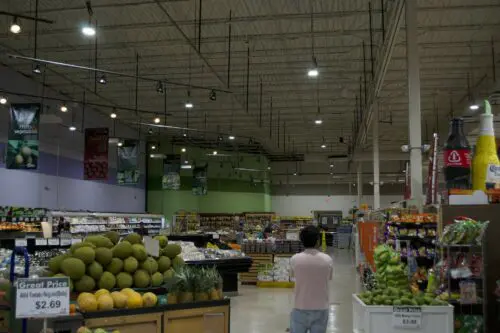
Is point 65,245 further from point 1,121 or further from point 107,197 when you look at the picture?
point 107,197

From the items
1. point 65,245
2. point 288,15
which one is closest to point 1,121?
point 65,245

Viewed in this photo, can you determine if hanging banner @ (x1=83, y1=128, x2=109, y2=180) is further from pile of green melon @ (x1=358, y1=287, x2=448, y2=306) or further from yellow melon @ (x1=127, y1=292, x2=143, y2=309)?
pile of green melon @ (x1=358, y1=287, x2=448, y2=306)

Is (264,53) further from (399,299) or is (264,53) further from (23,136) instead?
(399,299)

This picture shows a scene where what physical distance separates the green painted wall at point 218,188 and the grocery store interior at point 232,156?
4.1 inches

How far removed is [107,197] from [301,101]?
32.1 feet

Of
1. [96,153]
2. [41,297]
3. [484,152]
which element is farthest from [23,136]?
[484,152]

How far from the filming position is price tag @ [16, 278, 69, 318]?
3125 mm

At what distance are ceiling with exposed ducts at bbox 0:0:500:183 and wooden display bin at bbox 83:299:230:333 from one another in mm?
5582

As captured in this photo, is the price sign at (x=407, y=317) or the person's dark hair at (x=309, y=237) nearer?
the price sign at (x=407, y=317)

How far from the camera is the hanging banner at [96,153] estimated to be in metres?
15.9

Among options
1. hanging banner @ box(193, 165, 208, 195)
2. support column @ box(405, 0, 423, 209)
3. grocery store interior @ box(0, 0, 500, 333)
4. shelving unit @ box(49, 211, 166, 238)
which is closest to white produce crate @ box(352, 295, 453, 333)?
grocery store interior @ box(0, 0, 500, 333)

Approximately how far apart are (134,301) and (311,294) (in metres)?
1.49

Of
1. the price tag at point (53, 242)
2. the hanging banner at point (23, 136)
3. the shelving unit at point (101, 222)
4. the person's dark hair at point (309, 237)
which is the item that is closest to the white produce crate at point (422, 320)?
the person's dark hair at point (309, 237)

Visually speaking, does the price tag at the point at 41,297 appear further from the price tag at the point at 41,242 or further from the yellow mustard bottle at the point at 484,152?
the price tag at the point at 41,242
